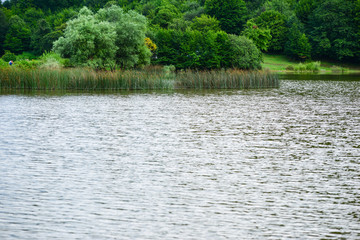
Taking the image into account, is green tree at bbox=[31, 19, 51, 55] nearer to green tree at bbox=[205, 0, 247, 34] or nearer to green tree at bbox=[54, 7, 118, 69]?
green tree at bbox=[205, 0, 247, 34]

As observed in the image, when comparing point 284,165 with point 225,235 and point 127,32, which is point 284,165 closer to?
point 225,235

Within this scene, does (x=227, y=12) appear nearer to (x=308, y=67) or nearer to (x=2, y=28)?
(x=308, y=67)

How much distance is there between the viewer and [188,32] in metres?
61.0

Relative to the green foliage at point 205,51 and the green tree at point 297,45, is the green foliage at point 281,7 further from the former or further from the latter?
the green foliage at point 205,51

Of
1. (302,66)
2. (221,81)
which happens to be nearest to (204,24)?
(302,66)

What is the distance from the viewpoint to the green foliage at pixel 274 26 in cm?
10331

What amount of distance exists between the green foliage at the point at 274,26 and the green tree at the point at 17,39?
178 feet

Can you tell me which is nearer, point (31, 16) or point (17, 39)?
point (17, 39)

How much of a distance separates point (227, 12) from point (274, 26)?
438 inches

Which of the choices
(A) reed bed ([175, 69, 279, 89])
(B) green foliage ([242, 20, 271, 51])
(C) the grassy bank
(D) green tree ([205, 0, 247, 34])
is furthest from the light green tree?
(D) green tree ([205, 0, 247, 34])

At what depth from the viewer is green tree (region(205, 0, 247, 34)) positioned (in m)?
106

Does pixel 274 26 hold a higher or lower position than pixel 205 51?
higher

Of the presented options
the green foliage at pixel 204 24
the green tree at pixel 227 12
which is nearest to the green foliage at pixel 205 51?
the green foliage at pixel 204 24

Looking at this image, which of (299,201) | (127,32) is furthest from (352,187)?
(127,32)
